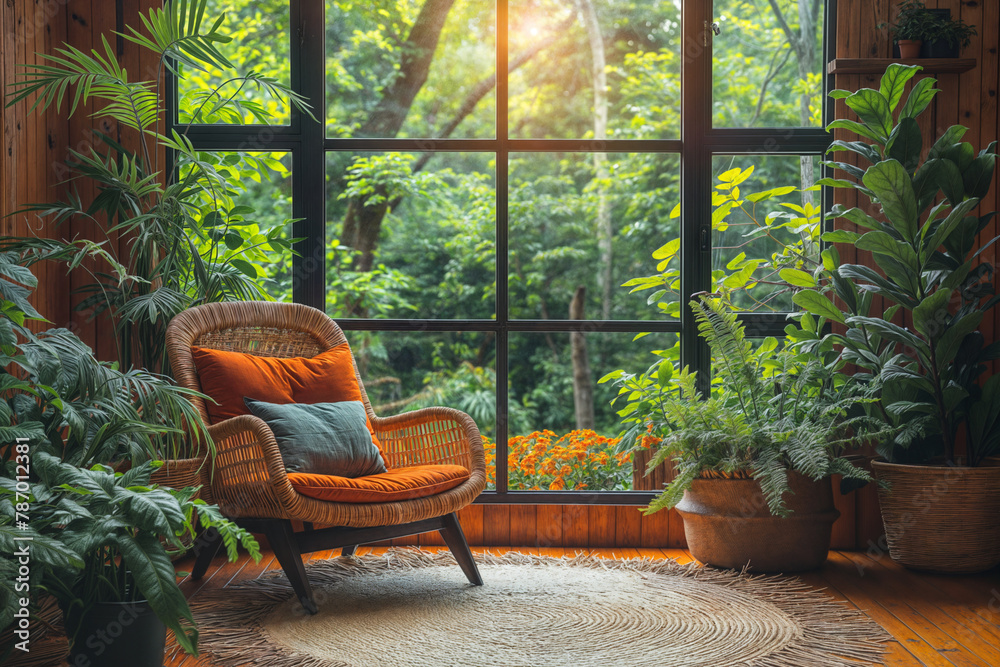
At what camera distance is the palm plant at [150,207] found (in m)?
2.34

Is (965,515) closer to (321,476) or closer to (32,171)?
(321,476)

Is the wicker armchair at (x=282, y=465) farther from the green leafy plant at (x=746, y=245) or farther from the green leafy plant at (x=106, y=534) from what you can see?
the green leafy plant at (x=746, y=245)

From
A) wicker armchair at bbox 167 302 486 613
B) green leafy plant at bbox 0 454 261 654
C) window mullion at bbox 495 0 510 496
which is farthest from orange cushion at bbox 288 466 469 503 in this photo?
window mullion at bbox 495 0 510 496

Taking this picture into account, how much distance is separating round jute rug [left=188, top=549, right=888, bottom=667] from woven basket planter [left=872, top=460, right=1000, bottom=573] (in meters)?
0.46

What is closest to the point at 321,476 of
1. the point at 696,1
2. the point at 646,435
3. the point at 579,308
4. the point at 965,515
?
the point at 646,435

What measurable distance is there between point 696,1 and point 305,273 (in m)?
1.85

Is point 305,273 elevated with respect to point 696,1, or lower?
lower

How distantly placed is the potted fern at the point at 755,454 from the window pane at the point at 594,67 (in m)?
4.00

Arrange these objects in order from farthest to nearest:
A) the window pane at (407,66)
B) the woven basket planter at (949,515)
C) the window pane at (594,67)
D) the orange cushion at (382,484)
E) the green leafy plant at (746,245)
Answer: the window pane at (594,67), the window pane at (407,66), the green leafy plant at (746,245), the woven basket planter at (949,515), the orange cushion at (382,484)

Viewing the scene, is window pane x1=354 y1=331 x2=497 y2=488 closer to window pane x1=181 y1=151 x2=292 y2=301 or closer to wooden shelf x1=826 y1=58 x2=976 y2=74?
window pane x1=181 y1=151 x2=292 y2=301

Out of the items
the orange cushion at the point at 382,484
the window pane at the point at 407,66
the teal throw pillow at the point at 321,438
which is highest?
the window pane at the point at 407,66

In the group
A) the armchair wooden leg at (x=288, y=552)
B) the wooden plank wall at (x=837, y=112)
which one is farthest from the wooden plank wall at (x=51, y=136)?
the armchair wooden leg at (x=288, y=552)

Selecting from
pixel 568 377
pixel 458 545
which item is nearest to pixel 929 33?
pixel 458 545

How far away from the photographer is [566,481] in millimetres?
3242
